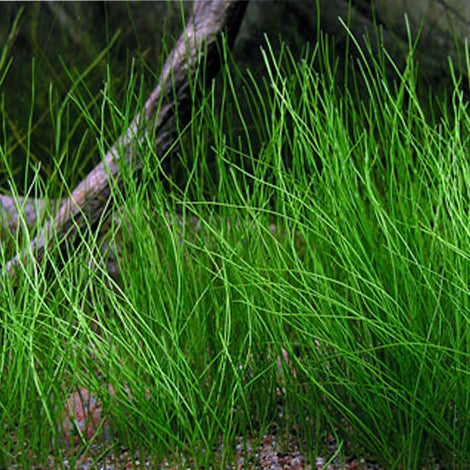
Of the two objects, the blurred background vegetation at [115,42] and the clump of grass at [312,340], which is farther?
the blurred background vegetation at [115,42]

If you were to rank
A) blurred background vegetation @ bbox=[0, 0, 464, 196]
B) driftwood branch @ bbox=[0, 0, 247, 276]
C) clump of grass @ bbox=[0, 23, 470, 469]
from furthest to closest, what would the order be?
blurred background vegetation @ bbox=[0, 0, 464, 196], driftwood branch @ bbox=[0, 0, 247, 276], clump of grass @ bbox=[0, 23, 470, 469]

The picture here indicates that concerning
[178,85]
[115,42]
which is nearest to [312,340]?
[178,85]

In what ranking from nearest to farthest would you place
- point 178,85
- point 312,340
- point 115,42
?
1. point 312,340
2. point 178,85
3. point 115,42

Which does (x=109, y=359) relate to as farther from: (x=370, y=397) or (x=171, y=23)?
(x=171, y=23)

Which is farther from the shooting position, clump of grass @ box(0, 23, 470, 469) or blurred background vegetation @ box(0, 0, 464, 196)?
blurred background vegetation @ box(0, 0, 464, 196)

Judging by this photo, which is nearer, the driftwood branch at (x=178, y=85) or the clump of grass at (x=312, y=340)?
the clump of grass at (x=312, y=340)

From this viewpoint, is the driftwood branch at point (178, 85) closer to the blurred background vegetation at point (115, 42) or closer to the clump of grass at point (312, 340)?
the clump of grass at point (312, 340)

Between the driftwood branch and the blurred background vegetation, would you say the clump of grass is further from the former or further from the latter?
the blurred background vegetation

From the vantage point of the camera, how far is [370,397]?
1673 millimetres

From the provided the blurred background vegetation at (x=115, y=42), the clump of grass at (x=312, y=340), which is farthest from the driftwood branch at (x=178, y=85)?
the blurred background vegetation at (x=115, y=42)

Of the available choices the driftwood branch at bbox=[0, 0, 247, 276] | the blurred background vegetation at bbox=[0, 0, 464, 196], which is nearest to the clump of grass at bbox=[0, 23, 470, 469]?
the driftwood branch at bbox=[0, 0, 247, 276]

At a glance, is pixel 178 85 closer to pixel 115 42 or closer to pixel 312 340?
pixel 115 42

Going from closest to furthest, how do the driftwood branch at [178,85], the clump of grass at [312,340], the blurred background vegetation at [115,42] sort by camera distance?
the clump of grass at [312,340] < the driftwood branch at [178,85] < the blurred background vegetation at [115,42]

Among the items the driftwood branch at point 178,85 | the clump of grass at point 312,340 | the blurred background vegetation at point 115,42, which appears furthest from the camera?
the blurred background vegetation at point 115,42
